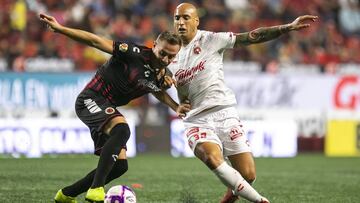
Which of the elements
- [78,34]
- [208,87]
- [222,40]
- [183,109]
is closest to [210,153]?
[183,109]

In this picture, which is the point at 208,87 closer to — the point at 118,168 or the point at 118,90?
the point at 118,90

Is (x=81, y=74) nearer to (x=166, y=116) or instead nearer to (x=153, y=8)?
(x=166, y=116)

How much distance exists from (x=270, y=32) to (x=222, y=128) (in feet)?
3.50

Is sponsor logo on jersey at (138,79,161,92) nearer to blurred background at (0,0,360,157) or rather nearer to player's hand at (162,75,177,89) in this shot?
player's hand at (162,75,177,89)

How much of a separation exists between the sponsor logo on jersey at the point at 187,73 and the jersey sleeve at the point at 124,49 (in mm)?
597

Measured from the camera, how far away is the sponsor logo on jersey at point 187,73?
8500mm

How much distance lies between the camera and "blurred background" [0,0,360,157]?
18475 millimetres

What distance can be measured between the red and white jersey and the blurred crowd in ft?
36.1

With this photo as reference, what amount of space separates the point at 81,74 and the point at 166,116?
85.6 inches

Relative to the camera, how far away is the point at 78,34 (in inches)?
294

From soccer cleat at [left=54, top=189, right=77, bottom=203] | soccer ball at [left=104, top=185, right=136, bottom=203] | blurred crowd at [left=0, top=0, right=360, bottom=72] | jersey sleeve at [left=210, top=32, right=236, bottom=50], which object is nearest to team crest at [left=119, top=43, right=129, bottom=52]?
jersey sleeve at [left=210, top=32, right=236, bottom=50]

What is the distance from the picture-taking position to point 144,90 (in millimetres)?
8266

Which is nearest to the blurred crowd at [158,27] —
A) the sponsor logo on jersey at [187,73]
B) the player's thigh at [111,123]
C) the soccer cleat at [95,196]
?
the sponsor logo on jersey at [187,73]

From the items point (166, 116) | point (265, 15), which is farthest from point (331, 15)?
point (166, 116)
